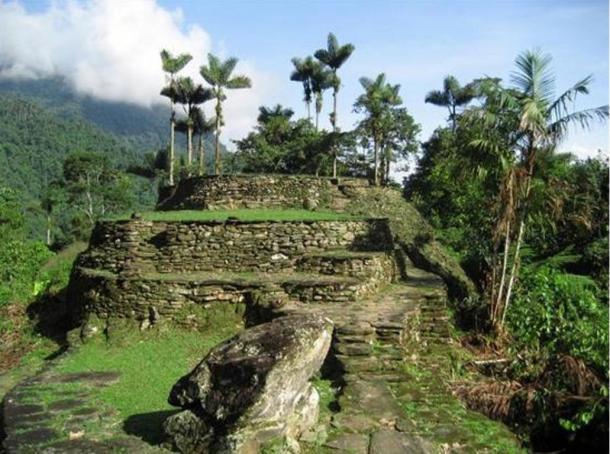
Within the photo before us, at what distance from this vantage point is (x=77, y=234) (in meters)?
36.3

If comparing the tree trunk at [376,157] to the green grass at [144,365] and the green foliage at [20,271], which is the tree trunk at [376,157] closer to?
the green foliage at [20,271]

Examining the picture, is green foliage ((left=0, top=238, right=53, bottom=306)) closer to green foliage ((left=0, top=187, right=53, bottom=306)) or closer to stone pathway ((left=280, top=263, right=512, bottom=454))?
green foliage ((left=0, top=187, right=53, bottom=306))

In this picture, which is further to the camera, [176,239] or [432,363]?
[176,239]

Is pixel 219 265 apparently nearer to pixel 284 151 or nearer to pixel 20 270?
pixel 20 270

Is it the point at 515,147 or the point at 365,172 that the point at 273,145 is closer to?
the point at 365,172

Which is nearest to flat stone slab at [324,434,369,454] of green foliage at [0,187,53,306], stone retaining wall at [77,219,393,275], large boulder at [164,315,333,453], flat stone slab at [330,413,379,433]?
flat stone slab at [330,413,379,433]

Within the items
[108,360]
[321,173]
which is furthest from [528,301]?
[321,173]

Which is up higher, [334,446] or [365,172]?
[365,172]

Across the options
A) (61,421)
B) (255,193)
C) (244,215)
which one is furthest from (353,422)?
(255,193)

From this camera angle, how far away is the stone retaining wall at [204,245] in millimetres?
11258

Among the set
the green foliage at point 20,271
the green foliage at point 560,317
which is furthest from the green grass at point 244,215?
the green foliage at point 560,317

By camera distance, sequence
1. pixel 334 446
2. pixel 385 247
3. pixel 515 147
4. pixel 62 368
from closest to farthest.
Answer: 1. pixel 334 446
2. pixel 62 368
3. pixel 515 147
4. pixel 385 247

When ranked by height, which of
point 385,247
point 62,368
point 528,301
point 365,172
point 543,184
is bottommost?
point 62,368

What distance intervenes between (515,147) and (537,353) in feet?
12.6
